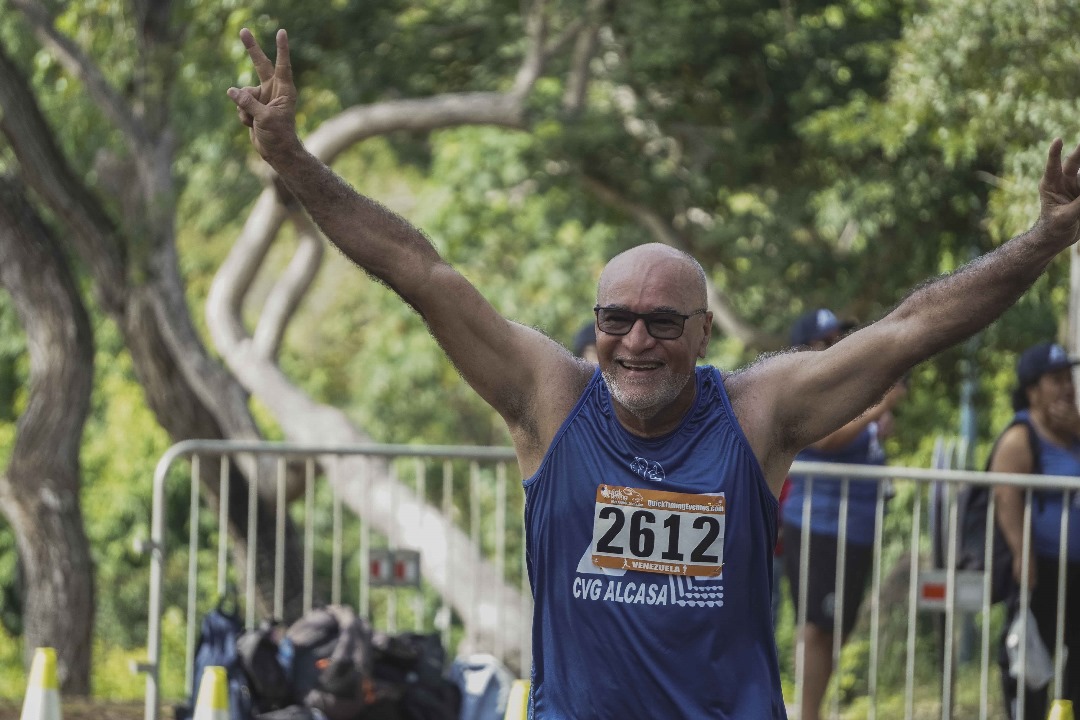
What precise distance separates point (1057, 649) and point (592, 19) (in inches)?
297

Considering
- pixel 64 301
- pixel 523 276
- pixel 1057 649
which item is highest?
pixel 523 276

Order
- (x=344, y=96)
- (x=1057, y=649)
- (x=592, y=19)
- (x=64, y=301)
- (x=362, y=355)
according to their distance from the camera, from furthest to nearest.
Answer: (x=362, y=355) → (x=344, y=96) → (x=592, y=19) → (x=64, y=301) → (x=1057, y=649)

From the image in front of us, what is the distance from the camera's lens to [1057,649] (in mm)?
6191

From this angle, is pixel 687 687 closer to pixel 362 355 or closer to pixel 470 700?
pixel 470 700

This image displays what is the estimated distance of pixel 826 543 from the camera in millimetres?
6691

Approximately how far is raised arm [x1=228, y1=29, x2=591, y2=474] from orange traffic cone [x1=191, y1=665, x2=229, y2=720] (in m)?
2.60

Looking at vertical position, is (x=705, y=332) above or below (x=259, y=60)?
below

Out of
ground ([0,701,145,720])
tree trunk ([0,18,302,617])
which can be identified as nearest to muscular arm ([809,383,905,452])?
ground ([0,701,145,720])

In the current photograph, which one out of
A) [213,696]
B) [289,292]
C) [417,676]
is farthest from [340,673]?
[289,292]

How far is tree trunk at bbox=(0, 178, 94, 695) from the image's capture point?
11.5 m

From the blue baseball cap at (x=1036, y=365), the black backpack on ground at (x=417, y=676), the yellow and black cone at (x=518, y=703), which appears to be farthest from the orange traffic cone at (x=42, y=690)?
the blue baseball cap at (x=1036, y=365)

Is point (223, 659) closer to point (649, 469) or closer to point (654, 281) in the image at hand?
point (649, 469)

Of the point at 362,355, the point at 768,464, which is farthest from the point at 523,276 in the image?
the point at 768,464

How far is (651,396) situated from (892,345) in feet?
1.65
